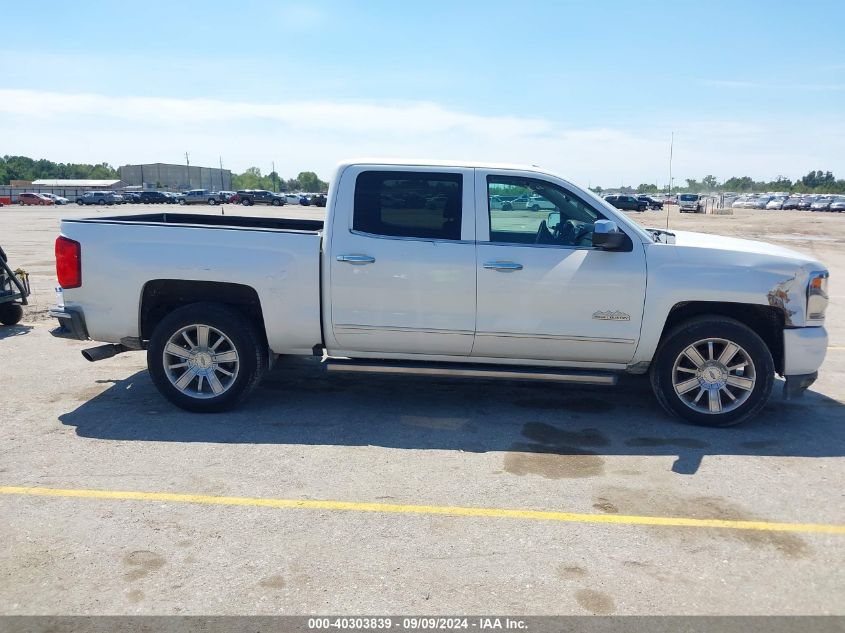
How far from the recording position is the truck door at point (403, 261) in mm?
5602

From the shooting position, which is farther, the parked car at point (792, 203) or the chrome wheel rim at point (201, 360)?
the parked car at point (792, 203)

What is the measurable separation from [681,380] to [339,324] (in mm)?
2784

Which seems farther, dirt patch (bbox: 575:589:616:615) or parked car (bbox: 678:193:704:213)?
parked car (bbox: 678:193:704:213)

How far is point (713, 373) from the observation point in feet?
18.6

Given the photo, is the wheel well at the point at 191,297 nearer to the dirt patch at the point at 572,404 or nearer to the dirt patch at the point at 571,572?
the dirt patch at the point at 572,404

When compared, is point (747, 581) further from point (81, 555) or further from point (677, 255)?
point (81, 555)

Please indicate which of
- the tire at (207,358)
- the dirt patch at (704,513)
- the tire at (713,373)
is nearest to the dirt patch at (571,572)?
the dirt patch at (704,513)

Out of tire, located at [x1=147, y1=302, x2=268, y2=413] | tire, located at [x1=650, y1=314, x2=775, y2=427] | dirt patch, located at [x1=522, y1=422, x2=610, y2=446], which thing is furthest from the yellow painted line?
tire, located at [x1=650, y1=314, x2=775, y2=427]

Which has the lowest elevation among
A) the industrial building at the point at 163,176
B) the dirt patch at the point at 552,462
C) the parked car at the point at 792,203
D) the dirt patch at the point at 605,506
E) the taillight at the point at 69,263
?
the dirt patch at the point at 605,506

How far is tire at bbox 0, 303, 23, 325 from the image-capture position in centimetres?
908

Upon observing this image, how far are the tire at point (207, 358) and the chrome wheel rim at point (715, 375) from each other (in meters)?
3.39

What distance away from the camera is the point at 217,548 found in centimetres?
376

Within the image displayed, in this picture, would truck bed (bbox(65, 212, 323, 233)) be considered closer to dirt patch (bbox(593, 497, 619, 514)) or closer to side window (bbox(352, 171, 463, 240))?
side window (bbox(352, 171, 463, 240))

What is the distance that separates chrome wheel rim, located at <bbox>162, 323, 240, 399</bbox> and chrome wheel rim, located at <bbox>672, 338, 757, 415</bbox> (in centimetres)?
358
